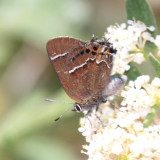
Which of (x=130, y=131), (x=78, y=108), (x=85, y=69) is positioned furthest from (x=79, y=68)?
(x=130, y=131)

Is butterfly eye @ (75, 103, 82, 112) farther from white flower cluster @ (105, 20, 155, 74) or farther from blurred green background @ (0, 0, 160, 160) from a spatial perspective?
blurred green background @ (0, 0, 160, 160)

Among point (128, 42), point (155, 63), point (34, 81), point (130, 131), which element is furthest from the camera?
point (34, 81)

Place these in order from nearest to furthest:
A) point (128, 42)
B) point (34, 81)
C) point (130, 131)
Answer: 1. point (130, 131)
2. point (128, 42)
3. point (34, 81)

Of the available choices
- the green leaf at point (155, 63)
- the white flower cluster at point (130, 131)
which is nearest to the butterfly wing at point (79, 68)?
the white flower cluster at point (130, 131)

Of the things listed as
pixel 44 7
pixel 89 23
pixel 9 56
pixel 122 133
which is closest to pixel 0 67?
pixel 9 56

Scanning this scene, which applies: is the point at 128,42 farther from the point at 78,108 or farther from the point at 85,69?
the point at 78,108

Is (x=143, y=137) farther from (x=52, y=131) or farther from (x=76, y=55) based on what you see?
(x=52, y=131)
